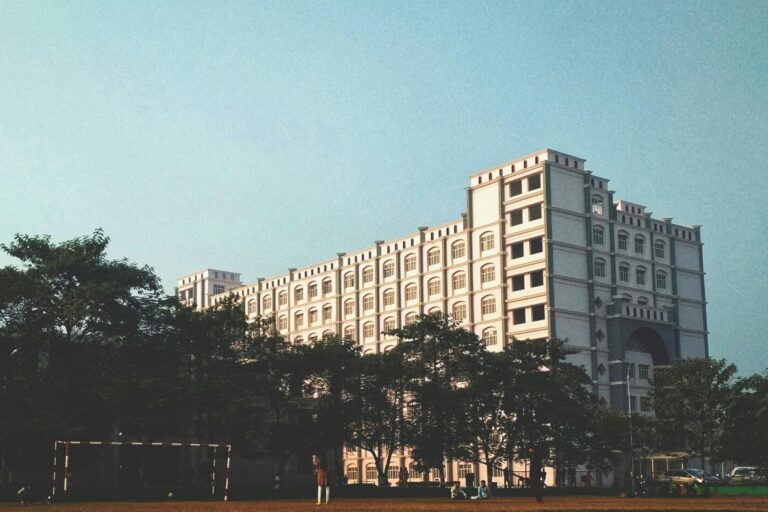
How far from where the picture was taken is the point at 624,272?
9312 cm

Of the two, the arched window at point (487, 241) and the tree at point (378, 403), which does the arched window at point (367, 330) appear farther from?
the tree at point (378, 403)

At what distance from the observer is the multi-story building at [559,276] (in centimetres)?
8712

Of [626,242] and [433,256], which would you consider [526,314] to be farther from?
[433,256]

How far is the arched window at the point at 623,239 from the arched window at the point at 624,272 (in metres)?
1.76

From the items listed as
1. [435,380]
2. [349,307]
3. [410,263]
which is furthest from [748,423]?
[349,307]

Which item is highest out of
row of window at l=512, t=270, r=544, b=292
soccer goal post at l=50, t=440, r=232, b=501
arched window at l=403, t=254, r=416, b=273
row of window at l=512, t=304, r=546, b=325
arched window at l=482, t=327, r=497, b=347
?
arched window at l=403, t=254, r=416, b=273

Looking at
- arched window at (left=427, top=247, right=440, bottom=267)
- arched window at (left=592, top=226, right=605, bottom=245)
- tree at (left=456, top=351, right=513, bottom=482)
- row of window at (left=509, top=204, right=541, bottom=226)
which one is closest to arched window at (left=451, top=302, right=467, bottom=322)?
arched window at (left=427, top=247, right=440, bottom=267)

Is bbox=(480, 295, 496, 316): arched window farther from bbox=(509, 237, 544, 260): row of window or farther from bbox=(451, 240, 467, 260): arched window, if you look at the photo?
bbox=(451, 240, 467, 260): arched window

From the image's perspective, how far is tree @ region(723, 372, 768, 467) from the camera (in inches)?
2472

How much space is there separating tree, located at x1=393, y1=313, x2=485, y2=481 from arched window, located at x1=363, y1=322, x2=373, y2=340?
4390 centimetres

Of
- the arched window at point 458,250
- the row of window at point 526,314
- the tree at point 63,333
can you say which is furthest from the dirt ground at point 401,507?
the arched window at point 458,250

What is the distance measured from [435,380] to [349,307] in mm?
51802

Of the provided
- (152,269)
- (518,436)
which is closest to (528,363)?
(518,436)

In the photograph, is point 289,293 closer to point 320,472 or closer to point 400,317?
point 400,317
